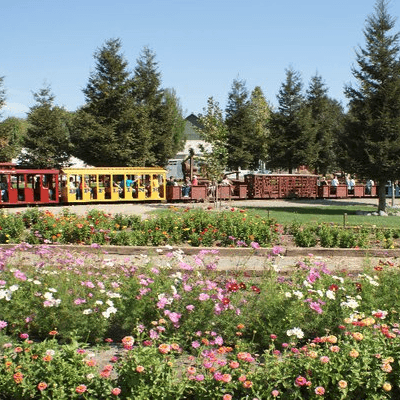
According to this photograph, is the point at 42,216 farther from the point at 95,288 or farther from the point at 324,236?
the point at 95,288

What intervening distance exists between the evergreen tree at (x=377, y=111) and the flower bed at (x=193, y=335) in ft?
60.1

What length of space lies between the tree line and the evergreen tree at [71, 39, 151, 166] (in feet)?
0.24

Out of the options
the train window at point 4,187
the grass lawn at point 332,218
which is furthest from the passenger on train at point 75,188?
the grass lawn at point 332,218

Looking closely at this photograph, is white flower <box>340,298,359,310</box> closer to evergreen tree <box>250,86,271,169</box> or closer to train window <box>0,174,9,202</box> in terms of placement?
train window <box>0,174,9,202</box>

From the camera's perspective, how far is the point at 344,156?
25.2 metres

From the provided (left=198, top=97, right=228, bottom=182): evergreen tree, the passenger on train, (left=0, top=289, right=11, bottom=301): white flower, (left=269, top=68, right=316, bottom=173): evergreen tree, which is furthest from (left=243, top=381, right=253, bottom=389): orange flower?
(left=269, top=68, right=316, bottom=173): evergreen tree

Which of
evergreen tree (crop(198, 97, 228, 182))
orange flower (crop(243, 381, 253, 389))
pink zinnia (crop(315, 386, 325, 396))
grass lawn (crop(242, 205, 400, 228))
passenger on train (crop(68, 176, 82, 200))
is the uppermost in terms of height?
evergreen tree (crop(198, 97, 228, 182))

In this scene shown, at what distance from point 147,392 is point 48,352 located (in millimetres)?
842

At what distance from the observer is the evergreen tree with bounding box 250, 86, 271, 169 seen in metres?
45.4

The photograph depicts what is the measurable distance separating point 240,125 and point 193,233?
33.4 meters

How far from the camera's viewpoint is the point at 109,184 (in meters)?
30.5

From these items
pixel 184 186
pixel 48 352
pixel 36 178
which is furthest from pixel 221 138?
pixel 48 352

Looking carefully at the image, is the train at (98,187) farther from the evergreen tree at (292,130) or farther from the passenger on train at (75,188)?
the evergreen tree at (292,130)

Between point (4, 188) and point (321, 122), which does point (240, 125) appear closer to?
point (321, 122)
